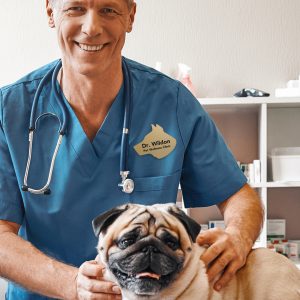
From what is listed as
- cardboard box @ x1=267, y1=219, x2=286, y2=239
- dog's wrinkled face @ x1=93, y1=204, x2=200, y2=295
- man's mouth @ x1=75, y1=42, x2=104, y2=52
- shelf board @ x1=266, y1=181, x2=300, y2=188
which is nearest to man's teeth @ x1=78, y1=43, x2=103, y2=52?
man's mouth @ x1=75, y1=42, x2=104, y2=52

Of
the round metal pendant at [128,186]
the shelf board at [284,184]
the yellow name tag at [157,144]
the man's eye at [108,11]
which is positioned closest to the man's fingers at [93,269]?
the round metal pendant at [128,186]

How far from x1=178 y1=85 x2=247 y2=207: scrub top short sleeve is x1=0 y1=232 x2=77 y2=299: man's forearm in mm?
385

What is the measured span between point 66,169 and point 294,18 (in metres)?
1.91

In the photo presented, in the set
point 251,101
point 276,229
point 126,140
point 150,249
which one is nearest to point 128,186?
point 126,140

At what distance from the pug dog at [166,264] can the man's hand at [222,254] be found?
0.01 metres

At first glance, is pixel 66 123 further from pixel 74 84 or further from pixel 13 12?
pixel 13 12

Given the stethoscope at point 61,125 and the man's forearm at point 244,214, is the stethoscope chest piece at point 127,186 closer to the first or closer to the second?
the stethoscope at point 61,125

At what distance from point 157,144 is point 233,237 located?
29 centimetres

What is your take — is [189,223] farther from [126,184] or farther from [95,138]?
[95,138]

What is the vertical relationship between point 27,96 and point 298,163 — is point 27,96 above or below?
above

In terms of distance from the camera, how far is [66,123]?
1042mm

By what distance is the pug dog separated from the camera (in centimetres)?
64

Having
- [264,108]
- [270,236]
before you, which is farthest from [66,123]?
[270,236]

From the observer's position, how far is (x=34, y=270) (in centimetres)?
87
